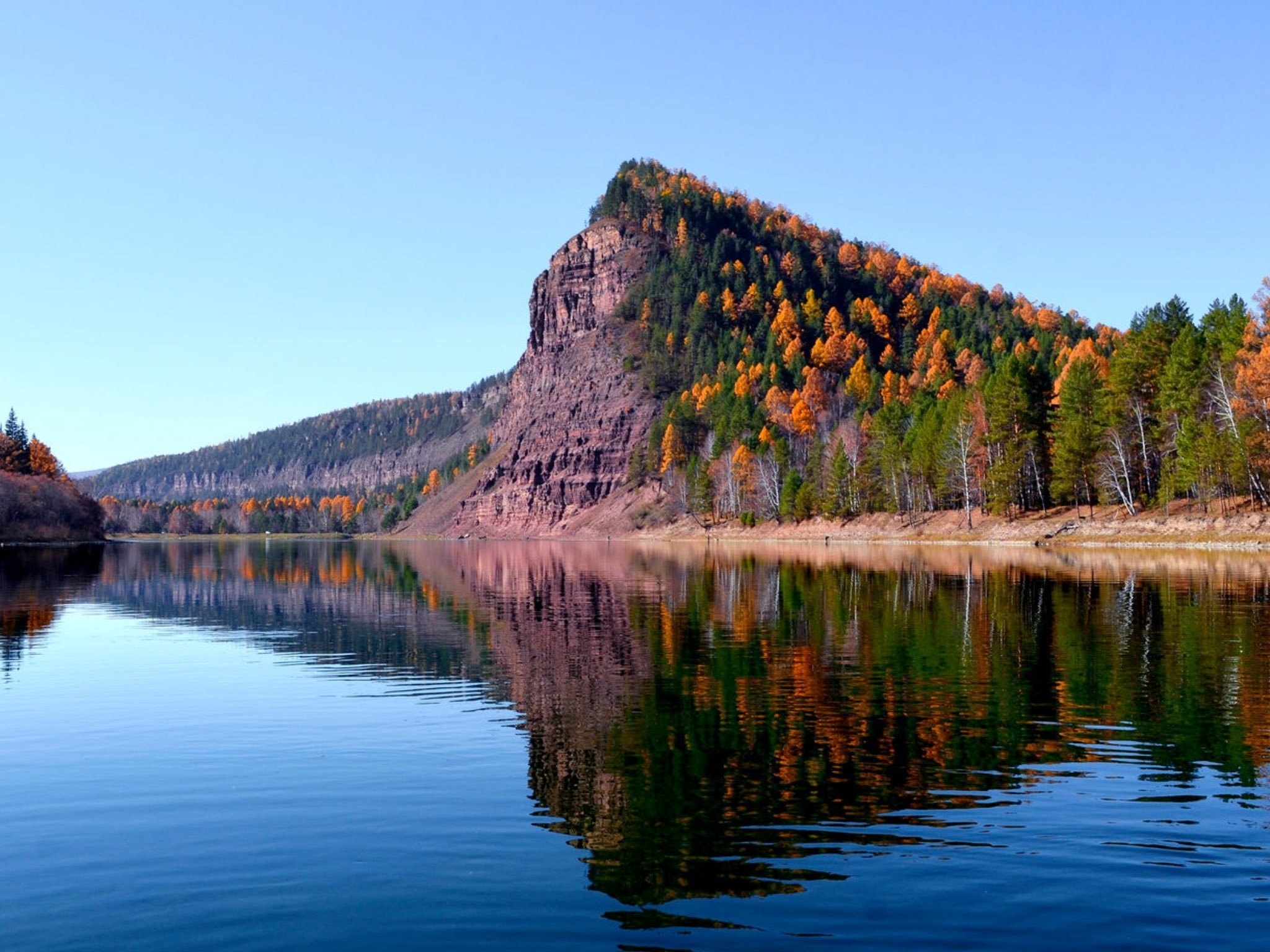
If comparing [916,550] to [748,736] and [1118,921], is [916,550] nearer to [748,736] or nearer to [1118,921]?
[748,736]

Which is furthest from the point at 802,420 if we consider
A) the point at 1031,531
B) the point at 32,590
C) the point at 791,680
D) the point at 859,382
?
the point at 791,680

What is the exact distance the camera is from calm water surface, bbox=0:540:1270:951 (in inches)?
443

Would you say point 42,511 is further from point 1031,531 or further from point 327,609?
point 1031,531

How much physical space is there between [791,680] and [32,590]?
58428 mm

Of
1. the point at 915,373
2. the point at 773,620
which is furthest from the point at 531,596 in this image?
the point at 915,373

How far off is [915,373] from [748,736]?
16261 centimetres

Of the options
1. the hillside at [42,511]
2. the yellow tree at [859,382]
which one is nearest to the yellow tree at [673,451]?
the yellow tree at [859,382]

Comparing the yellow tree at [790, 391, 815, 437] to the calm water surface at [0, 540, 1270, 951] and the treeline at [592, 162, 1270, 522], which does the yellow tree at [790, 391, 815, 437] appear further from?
the calm water surface at [0, 540, 1270, 951]

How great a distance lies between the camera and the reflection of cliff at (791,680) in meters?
15.0

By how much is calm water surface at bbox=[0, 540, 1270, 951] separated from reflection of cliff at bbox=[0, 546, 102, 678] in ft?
4.66

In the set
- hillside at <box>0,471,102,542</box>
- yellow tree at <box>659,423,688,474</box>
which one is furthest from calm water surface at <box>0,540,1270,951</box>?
yellow tree at <box>659,423,688,474</box>

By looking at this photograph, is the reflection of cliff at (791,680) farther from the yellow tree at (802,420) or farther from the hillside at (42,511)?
the hillside at (42,511)

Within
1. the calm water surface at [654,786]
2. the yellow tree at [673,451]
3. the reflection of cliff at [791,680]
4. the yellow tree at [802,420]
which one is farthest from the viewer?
the yellow tree at [673,451]

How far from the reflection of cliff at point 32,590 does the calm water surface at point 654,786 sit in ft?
4.66
